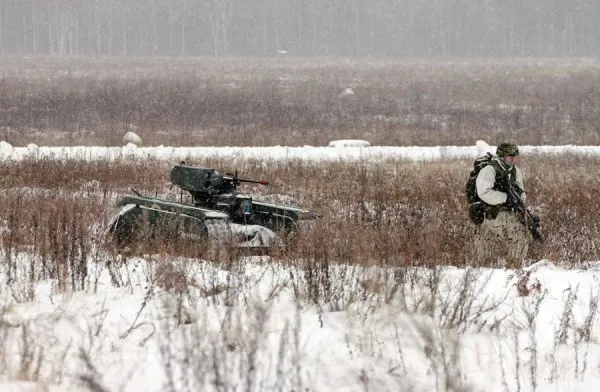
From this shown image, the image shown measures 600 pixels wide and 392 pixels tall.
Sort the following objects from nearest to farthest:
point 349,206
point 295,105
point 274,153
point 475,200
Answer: point 475,200, point 349,206, point 274,153, point 295,105

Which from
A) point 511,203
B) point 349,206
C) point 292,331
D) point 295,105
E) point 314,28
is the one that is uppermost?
point 314,28

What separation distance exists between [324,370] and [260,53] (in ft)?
266

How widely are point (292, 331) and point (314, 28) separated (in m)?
85.6

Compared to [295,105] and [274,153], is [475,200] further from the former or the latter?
[295,105]

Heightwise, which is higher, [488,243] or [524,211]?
[524,211]

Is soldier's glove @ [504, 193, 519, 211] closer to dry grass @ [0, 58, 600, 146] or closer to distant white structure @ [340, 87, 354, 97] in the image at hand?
dry grass @ [0, 58, 600, 146]

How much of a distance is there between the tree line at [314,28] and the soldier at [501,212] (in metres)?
73.6

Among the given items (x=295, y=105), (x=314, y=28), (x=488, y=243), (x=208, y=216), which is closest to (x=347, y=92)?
(x=295, y=105)

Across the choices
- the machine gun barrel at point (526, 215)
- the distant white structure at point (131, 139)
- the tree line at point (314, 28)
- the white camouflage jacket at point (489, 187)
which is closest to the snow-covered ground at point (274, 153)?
the distant white structure at point (131, 139)

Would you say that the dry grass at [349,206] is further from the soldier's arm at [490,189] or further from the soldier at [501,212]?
the soldier's arm at [490,189]

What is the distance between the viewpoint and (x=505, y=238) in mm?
8383

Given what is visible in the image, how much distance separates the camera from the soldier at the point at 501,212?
8.36 m

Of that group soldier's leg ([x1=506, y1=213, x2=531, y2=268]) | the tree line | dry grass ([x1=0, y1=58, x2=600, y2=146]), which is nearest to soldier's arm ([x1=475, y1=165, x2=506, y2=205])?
soldier's leg ([x1=506, y1=213, x2=531, y2=268])

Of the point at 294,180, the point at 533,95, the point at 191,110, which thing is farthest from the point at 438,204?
the point at 533,95
